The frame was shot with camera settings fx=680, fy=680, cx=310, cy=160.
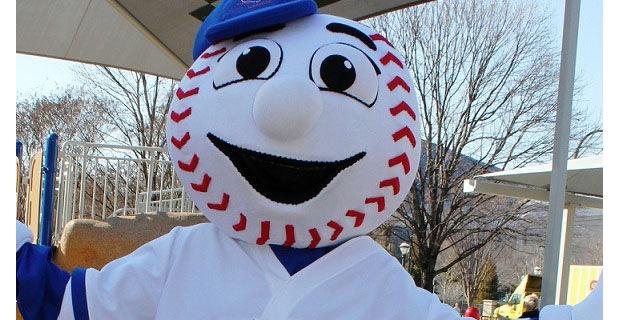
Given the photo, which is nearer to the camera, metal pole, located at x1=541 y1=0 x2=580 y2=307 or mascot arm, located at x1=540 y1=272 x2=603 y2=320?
mascot arm, located at x1=540 y1=272 x2=603 y2=320

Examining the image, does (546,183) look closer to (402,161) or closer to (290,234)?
(402,161)

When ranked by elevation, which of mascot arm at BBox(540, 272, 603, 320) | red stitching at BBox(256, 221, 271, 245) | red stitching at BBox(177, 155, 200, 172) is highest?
red stitching at BBox(177, 155, 200, 172)

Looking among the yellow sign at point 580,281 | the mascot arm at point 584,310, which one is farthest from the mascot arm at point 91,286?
the yellow sign at point 580,281

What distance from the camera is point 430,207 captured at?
49.7ft

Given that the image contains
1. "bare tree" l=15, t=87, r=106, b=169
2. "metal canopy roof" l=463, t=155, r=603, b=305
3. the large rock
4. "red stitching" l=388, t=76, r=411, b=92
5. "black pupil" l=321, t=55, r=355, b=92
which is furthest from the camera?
"bare tree" l=15, t=87, r=106, b=169

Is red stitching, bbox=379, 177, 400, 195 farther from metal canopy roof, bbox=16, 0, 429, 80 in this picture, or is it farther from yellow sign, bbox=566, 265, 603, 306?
yellow sign, bbox=566, 265, 603, 306

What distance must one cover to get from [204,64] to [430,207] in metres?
13.8

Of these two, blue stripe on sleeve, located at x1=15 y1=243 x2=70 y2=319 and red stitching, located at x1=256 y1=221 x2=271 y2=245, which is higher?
red stitching, located at x1=256 y1=221 x2=271 y2=245

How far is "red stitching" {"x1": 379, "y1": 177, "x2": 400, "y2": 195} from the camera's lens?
1645 mm

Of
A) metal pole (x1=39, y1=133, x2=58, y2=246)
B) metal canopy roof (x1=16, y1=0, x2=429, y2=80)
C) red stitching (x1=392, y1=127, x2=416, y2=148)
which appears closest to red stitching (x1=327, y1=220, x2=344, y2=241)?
red stitching (x1=392, y1=127, x2=416, y2=148)


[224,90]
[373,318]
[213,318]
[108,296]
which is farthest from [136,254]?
[373,318]

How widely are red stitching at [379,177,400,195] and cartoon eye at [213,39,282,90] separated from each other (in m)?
0.37

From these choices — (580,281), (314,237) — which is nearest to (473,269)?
(580,281)

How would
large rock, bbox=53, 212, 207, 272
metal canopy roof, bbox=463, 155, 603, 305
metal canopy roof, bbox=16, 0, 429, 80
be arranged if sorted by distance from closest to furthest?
large rock, bbox=53, 212, 207, 272, metal canopy roof, bbox=16, 0, 429, 80, metal canopy roof, bbox=463, 155, 603, 305
